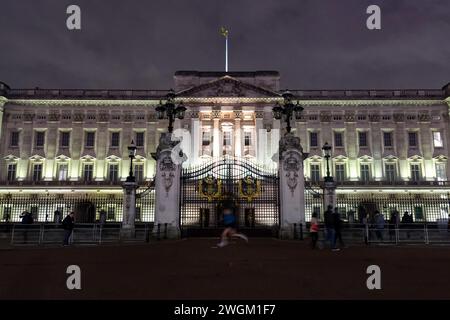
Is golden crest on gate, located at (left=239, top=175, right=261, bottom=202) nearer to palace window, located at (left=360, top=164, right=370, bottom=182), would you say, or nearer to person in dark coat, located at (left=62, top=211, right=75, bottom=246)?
person in dark coat, located at (left=62, top=211, right=75, bottom=246)

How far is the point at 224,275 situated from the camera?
756 cm

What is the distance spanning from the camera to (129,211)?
18938 mm

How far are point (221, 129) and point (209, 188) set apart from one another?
28.8 metres

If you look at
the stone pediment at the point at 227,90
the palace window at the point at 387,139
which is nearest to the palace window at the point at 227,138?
the stone pediment at the point at 227,90

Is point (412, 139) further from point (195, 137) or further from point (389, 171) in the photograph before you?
point (195, 137)

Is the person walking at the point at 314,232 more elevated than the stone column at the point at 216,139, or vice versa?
the stone column at the point at 216,139

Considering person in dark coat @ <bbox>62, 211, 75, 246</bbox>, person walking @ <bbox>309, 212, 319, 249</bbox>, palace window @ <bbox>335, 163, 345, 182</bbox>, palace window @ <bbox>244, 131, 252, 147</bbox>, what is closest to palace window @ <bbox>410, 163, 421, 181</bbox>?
palace window @ <bbox>335, 163, 345, 182</bbox>

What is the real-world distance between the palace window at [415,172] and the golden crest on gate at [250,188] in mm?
35098

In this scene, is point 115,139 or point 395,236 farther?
point 115,139

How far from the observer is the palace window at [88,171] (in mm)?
50094

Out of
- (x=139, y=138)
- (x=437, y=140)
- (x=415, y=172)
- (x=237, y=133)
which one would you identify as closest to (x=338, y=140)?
(x=415, y=172)

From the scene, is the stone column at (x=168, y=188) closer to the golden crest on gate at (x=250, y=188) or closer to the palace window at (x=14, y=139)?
the golden crest on gate at (x=250, y=188)

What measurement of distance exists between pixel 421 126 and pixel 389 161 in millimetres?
6753

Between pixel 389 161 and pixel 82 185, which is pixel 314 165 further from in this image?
pixel 82 185
